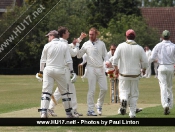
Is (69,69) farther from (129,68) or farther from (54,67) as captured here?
(129,68)

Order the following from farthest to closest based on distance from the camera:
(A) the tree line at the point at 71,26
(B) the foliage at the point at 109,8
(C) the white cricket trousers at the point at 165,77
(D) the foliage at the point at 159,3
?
(D) the foliage at the point at 159,3 < (B) the foliage at the point at 109,8 < (A) the tree line at the point at 71,26 < (C) the white cricket trousers at the point at 165,77

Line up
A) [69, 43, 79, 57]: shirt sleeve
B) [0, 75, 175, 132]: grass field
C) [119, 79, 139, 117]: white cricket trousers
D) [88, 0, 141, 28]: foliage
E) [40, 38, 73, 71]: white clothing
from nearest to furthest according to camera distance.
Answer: [0, 75, 175, 132]: grass field
[40, 38, 73, 71]: white clothing
[119, 79, 139, 117]: white cricket trousers
[69, 43, 79, 57]: shirt sleeve
[88, 0, 141, 28]: foliage

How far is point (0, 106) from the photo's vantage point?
21812mm

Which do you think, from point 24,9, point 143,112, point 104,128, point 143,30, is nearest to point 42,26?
point 24,9

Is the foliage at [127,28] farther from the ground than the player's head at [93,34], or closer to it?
farther from the ground

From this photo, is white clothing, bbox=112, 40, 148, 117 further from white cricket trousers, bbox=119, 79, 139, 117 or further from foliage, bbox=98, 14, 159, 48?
foliage, bbox=98, 14, 159, 48

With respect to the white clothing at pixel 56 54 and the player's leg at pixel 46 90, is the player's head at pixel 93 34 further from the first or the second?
the player's leg at pixel 46 90

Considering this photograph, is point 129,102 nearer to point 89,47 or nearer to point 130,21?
point 89,47

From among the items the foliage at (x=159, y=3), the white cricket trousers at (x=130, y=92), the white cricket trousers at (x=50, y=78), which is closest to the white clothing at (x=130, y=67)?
the white cricket trousers at (x=130, y=92)

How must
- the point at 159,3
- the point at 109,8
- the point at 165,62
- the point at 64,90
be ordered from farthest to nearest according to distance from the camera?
the point at 159,3 < the point at 109,8 < the point at 165,62 < the point at 64,90

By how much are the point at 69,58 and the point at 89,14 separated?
48.7 metres

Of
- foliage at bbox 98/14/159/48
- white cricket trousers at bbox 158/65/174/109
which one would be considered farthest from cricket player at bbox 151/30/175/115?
foliage at bbox 98/14/159/48

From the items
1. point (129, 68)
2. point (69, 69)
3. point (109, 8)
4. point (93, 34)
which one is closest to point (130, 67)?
point (129, 68)

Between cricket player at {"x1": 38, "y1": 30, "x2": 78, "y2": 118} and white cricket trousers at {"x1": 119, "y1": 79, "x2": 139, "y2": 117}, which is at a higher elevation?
cricket player at {"x1": 38, "y1": 30, "x2": 78, "y2": 118}
